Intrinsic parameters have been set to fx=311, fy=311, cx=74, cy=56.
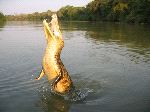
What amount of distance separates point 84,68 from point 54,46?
599 centimetres

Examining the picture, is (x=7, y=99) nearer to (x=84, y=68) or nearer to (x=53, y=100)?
(x=53, y=100)

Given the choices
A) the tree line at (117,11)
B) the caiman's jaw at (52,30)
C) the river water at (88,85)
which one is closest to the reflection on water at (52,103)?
the river water at (88,85)

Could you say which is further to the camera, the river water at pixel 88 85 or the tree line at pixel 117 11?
the tree line at pixel 117 11

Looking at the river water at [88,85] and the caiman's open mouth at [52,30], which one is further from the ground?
the caiman's open mouth at [52,30]

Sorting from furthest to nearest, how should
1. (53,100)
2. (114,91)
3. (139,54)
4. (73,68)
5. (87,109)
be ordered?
(139,54), (73,68), (114,91), (53,100), (87,109)

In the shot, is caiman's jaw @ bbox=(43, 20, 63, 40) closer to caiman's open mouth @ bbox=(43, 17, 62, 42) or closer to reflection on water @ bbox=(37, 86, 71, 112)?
caiman's open mouth @ bbox=(43, 17, 62, 42)

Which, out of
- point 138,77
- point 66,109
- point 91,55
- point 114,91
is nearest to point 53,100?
point 66,109

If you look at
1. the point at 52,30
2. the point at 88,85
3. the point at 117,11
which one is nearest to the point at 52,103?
the point at 52,30

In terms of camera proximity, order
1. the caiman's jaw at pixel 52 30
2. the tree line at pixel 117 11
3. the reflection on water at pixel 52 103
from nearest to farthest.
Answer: the reflection on water at pixel 52 103, the caiman's jaw at pixel 52 30, the tree line at pixel 117 11

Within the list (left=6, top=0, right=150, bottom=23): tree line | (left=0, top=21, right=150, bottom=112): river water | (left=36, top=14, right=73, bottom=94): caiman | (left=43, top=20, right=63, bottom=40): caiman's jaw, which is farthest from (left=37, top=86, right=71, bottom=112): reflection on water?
(left=6, top=0, right=150, bottom=23): tree line

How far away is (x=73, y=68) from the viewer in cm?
1512

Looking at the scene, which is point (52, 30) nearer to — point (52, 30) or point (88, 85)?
point (52, 30)

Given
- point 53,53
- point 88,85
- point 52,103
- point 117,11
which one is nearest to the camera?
point 53,53

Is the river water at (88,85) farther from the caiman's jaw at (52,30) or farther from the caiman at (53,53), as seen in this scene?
the caiman's jaw at (52,30)
